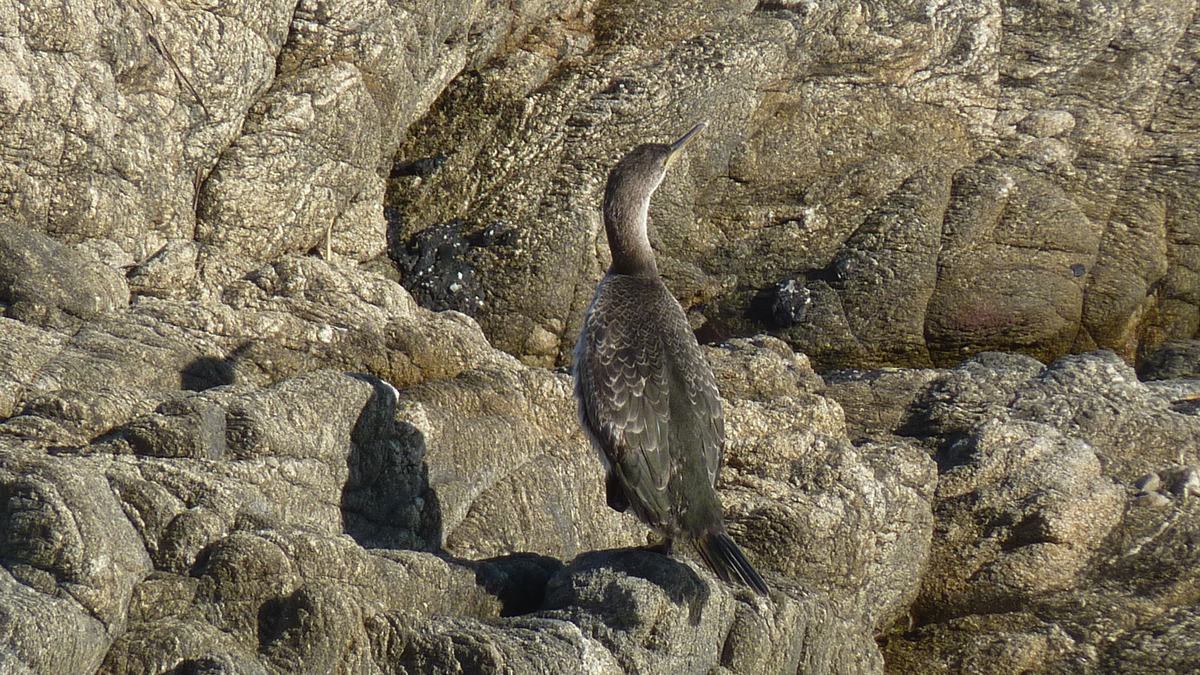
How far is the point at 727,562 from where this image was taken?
248 inches

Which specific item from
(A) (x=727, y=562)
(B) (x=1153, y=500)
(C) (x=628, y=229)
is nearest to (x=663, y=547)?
(A) (x=727, y=562)

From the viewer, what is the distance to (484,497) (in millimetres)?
7262

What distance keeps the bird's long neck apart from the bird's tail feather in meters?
1.82

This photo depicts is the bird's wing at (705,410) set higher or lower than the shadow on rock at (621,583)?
higher

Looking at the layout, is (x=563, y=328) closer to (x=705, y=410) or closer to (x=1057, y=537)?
(x=705, y=410)

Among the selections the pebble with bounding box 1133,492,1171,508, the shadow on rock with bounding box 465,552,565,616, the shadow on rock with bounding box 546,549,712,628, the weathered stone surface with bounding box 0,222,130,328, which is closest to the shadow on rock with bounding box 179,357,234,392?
the weathered stone surface with bounding box 0,222,130,328

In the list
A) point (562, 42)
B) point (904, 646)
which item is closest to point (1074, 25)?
point (562, 42)

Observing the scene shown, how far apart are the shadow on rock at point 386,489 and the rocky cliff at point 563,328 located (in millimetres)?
18

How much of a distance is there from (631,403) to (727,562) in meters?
0.94

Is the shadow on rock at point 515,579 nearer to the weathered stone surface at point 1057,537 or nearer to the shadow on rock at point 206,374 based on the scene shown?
the shadow on rock at point 206,374

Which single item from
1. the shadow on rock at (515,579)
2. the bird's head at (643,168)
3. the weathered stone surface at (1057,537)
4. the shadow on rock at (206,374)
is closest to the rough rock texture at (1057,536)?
the weathered stone surface at (1057,537)

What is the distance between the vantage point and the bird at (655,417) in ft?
21.5

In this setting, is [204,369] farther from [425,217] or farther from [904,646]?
[904,646]

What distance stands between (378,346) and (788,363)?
96.4 inches
